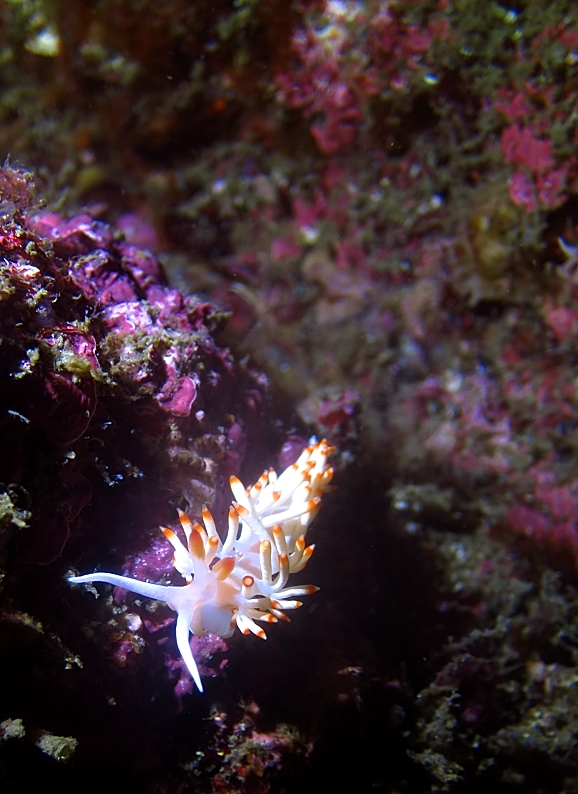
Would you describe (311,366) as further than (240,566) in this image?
Yes

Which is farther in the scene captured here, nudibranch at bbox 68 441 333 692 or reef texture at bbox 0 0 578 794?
reef texture at bbox 0 0 578 794

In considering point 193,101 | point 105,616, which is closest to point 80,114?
point 193,101

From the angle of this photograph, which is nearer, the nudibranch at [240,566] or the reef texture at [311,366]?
the nudibranch at [240,566]

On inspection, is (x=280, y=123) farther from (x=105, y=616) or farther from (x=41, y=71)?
(x=105, y=616)
